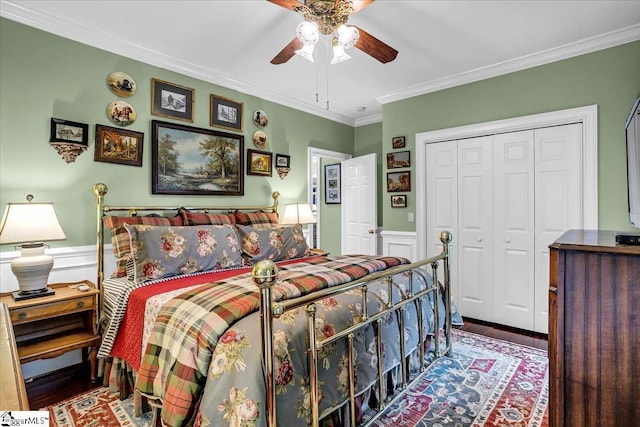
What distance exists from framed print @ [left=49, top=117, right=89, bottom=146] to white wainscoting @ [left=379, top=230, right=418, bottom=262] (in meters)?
3.24

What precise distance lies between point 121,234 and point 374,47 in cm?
223

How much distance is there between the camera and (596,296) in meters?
1.17

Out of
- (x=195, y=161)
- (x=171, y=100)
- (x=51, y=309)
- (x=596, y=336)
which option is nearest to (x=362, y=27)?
(x=171, y=100)

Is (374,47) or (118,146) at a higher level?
(374,47)

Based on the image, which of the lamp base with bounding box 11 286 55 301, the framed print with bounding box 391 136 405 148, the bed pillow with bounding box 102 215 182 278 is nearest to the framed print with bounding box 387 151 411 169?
the framed print with bounding box 391 136 405 148

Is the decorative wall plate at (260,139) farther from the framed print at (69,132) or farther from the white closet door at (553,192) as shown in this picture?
the white closet door at (553,192)

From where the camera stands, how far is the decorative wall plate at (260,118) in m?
3.82

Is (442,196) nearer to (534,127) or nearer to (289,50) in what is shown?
(534,127)

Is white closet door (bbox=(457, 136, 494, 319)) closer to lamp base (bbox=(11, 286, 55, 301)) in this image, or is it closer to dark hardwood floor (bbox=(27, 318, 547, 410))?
dark hardwood floor (bbox=(27, 318, 547, 410))

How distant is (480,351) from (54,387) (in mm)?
3177

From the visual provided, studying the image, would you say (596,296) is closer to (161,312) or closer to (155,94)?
(161,312)

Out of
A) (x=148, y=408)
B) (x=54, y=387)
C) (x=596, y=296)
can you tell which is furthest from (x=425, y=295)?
(x=54, y=387)

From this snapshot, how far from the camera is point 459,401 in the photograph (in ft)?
6.77

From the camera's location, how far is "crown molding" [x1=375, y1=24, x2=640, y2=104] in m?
2.69
